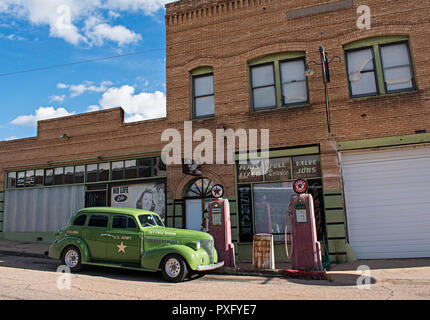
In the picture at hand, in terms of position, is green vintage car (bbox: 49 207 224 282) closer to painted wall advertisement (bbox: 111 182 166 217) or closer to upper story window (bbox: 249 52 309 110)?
painted wall advertisement (bbox: 111 182 166 217)

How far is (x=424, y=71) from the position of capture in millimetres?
11219

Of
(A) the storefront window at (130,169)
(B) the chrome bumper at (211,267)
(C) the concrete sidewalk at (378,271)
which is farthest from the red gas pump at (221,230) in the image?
(A) the storefront window at (130,169)

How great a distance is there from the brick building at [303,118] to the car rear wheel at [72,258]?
443cm

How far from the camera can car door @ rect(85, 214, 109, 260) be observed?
888cm

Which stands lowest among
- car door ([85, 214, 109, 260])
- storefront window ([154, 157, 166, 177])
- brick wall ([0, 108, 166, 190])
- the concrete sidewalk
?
the concrete sidewalk

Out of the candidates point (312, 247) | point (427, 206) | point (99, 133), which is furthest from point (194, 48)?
point (427, 206)

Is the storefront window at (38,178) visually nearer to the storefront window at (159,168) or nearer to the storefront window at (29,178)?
the storefront window at (29,178)

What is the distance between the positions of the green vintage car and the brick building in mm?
3947

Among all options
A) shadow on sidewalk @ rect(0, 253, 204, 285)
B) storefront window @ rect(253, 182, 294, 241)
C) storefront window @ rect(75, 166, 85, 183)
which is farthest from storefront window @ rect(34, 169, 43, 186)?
storefront window @ rect(253, 182, 294, 241)

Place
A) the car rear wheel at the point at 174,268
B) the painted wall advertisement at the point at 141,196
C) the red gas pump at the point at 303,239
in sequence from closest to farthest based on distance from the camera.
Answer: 1. the car rear wheel at the point at 174,268
2. the red gas pump at the point at 303,239
3. the painted wall advertisement at the point at 141,196

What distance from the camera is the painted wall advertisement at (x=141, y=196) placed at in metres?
13.8

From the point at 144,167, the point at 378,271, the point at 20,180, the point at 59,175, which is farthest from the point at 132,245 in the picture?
the point at 20,180

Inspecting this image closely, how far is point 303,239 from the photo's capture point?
8.95m

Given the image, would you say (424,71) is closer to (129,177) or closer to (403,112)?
(403,112)
